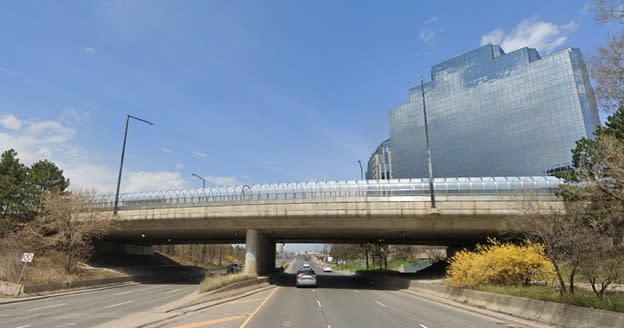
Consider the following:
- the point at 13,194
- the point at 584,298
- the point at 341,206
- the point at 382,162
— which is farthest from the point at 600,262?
the point at 382,162

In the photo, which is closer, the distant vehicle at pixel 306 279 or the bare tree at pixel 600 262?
the bare tree at pixel 600 262

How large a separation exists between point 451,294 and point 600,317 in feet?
40.3

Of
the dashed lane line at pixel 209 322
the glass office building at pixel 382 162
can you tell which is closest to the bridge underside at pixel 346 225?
the dashed lane line at pixel 209 322

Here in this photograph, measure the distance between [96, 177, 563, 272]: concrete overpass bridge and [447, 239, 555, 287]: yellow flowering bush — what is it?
20.7 feet

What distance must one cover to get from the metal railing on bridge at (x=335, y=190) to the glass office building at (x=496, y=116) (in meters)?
92.8

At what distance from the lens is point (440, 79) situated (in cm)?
14088

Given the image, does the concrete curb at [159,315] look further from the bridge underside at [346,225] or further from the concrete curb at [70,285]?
the bridge underside at [346,225]

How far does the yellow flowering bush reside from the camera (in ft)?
63.3

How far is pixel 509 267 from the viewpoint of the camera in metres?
19.9

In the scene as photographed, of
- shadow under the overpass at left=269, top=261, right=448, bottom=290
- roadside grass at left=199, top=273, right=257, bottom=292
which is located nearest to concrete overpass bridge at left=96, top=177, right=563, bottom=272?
shadow under the overpass at left=269, top=261, right=448, bottom=290

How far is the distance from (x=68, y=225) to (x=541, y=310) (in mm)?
34488

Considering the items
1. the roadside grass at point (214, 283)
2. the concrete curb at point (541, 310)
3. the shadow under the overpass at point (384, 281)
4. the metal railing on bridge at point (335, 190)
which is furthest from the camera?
the shadow under the overpass at point (384, 281)

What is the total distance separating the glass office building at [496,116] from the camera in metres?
110

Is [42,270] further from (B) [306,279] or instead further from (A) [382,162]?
(A) [382,162]
